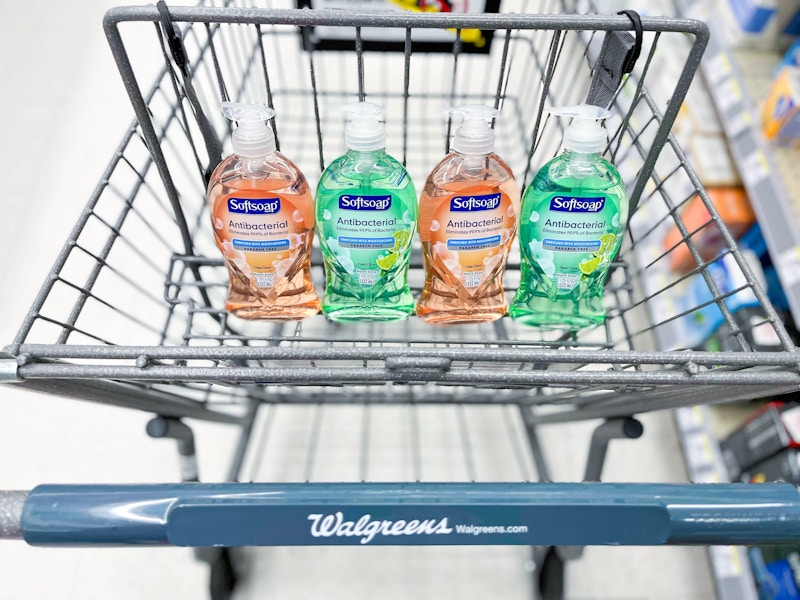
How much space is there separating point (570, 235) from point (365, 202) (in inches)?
8.5

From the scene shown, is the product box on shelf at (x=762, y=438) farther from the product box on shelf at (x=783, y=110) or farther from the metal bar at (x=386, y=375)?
the metal bar at (x=386, y=375)

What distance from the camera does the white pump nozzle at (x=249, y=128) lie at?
0.55 meters

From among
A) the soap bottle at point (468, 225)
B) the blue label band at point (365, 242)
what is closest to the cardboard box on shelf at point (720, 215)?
the soap bottle at point (468, 225)

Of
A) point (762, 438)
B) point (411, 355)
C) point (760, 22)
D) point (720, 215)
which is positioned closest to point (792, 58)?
point (760, 22)

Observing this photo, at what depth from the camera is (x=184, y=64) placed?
20.1 inches

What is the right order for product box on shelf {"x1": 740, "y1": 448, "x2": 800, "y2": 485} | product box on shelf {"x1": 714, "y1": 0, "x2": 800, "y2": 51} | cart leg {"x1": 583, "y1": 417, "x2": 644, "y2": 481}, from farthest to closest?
product box on shelf {"x1": 714, "y1": 0, "x2": 800, "y2": 51} → product box on shelf {"x1": 740, "y1": 448, "x2": 800, "y2": 485} → cart leg {"x1": 583, "y1": 417, "x2": 644, "y2": 481}

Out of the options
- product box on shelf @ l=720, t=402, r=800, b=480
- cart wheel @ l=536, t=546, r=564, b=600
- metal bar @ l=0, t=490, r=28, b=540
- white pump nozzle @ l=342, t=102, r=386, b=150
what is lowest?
metal bar @ l=0, t=490, r=28, b=540

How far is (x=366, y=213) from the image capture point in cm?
59

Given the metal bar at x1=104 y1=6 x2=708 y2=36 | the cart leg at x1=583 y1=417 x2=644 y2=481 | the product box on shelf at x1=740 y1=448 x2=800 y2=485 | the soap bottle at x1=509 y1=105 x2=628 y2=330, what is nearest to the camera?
the metal bar at x1=104 y1=6 x2=708 y2=36

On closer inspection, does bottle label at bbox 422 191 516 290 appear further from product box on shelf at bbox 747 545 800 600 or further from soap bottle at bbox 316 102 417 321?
product box on shelf at bbox 747 545 800 600

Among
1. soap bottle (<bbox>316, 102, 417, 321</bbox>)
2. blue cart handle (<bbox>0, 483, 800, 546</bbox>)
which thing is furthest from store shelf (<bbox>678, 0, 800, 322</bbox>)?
soap bottle (<bbox>316, 102, 417, 321</bbox>)

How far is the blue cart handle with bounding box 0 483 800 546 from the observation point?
1.62ft

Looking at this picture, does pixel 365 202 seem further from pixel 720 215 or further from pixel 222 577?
pixel 720 215

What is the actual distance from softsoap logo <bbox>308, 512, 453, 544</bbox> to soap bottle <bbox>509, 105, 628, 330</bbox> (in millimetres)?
292
